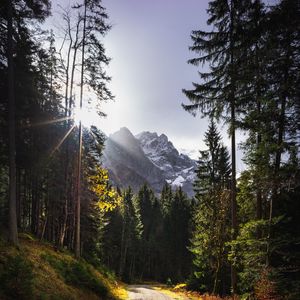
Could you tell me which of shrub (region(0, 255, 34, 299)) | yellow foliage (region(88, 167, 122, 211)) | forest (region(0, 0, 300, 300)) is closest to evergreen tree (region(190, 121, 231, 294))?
forest (region(0, 0, 300, 300))

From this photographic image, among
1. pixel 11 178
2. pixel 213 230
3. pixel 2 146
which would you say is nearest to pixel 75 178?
pixel 2 146

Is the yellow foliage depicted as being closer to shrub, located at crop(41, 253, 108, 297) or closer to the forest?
the forest

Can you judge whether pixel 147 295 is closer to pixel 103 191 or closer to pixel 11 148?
pixel 103 191

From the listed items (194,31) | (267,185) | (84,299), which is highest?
(194,31)

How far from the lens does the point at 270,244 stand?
32.6 ft

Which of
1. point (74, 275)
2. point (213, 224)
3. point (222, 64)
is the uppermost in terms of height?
point (222, 64)

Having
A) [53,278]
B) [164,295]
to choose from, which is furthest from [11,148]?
[164,295]

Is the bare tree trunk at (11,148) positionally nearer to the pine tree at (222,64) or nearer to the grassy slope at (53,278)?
the grassy slope at (53,278)

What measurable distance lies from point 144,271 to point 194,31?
50420mm

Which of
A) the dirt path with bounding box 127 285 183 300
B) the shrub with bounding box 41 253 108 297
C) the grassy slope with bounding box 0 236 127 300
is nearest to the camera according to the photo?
the grassy slope with bounding box 0 236 127 300

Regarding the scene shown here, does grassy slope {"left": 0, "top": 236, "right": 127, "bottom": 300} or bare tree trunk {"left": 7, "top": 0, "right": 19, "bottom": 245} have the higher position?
bare tree trunk {"left": 7, "top": 0, "right": 19, "bottom": 245}

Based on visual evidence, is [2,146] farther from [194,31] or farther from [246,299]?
[246,299]

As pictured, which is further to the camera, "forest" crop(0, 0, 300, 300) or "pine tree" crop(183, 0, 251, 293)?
"pine tree" crop(183, 0, 251, 293)

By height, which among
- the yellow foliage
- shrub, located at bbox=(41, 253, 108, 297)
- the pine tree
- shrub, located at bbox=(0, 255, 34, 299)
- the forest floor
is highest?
the pine tree
